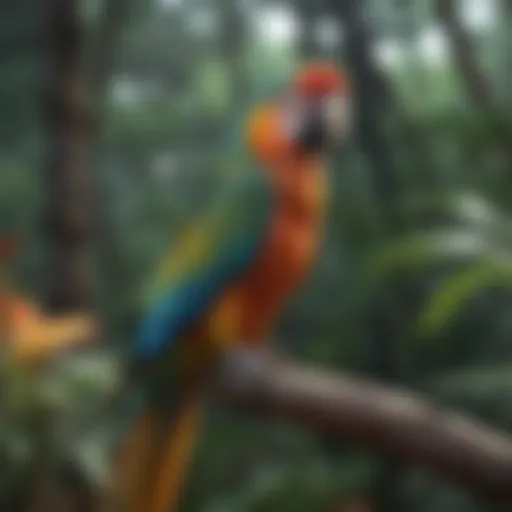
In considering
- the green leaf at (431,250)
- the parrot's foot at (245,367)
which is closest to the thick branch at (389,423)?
the parrot's foot at (245,367)

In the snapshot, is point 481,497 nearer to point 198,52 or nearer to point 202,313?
point 202,313

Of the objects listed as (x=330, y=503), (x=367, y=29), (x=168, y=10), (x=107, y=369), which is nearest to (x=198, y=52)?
(x=168, y=10)

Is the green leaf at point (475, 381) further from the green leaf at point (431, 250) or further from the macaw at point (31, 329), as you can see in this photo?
the macaw at point (31, 329)

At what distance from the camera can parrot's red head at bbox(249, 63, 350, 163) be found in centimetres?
103

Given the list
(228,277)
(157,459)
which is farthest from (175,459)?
(228,277)

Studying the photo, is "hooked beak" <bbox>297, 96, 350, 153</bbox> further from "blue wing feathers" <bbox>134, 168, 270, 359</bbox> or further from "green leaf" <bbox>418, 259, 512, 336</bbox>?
"green leaf" <bbox>418, 259, 512, 336</bbox>

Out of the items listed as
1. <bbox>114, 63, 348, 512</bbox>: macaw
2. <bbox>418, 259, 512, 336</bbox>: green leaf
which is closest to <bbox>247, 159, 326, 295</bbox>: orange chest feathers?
<bbox>114, 63, 348, 512</bbox>: macaw

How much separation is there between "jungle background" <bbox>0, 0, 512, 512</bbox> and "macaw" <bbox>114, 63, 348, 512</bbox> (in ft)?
0.10

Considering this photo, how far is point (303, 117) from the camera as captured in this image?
3.39 feet

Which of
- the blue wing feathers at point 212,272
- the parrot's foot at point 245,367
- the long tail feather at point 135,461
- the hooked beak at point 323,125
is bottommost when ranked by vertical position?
the long tail feather at point 135,461

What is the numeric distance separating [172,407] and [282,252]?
16 centimetres

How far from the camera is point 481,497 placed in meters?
1.03

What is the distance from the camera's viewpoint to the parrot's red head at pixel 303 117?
103cm

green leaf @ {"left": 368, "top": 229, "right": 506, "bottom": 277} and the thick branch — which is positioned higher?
green leaf @ {"left": 368, "top": 229, "right": 506, "bottom": 277}
